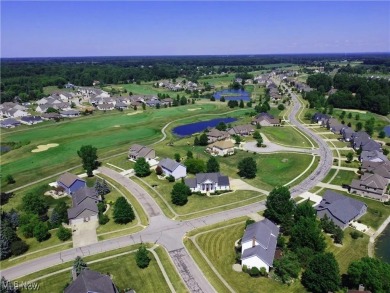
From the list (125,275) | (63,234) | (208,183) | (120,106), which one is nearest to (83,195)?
(63,234)

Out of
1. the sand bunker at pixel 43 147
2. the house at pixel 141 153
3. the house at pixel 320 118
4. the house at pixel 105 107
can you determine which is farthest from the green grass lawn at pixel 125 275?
the house at pixel 105 107

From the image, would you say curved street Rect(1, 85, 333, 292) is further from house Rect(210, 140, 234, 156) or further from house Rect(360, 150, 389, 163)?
house Rect(210, 140, 234, 156)

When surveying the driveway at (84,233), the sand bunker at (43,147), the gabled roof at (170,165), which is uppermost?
the gabled roof at (170,165)

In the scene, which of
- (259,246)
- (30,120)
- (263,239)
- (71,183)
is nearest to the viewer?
(259,246)

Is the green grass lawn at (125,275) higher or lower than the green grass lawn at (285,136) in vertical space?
higher

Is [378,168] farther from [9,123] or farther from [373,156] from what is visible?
[9,123]

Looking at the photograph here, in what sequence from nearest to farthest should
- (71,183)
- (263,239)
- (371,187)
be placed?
(263,239), (371,187), (71,183)

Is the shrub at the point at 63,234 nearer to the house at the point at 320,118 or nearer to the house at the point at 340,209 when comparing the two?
the house at the point at 340,209
